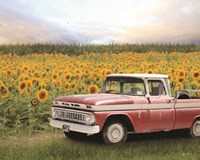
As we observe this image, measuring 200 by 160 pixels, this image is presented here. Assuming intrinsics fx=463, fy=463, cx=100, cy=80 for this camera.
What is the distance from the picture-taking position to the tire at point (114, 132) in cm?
884

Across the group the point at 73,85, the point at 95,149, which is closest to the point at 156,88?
the point at 95,149

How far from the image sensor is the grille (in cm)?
890

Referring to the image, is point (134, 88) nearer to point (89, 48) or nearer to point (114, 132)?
point (114, 132)

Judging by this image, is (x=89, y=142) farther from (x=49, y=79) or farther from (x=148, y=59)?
(x=148, y=59)

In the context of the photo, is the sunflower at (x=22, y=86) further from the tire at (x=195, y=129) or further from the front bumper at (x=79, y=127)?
the tire at (x=195, y=129)

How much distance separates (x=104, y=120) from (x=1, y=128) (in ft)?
10.2

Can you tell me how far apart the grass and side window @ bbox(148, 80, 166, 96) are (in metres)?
1.05

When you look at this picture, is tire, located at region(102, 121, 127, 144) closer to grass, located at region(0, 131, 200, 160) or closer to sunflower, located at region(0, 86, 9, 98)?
grass, located at region(0, 131, 200, 160)

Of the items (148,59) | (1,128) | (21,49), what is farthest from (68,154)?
(21,49)

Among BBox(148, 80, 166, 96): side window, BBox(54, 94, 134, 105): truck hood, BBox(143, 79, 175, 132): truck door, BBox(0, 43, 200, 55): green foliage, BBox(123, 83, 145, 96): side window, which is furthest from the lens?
BBox(0, 43, 200, 55): green foliage

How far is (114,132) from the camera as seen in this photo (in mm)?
8984

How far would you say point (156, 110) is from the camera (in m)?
9.66

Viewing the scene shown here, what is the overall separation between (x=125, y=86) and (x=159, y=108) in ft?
2.80

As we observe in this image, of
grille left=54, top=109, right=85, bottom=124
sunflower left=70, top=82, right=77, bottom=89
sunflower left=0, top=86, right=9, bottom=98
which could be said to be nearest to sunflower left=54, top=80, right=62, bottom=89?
sunflower left=70, top=82, right=77, bottom=89
